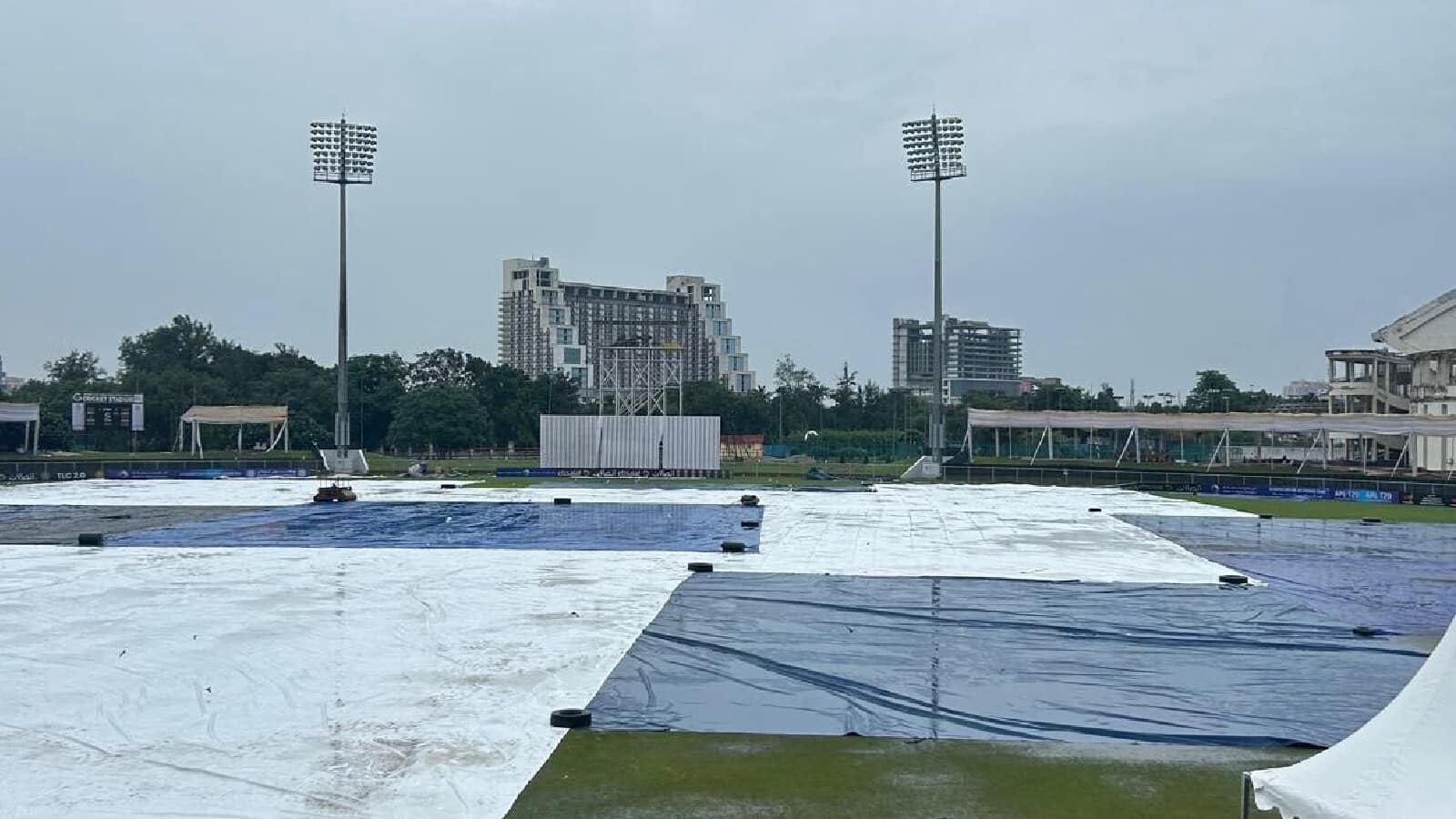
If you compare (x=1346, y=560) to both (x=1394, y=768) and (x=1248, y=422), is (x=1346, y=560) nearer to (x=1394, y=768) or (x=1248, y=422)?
(x=1394, y=768)

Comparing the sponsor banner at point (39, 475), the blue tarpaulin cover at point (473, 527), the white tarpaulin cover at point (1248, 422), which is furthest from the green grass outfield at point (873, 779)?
the white tarpaulin cover at point (1248, 422)

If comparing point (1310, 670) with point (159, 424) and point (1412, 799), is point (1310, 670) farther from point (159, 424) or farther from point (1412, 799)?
point (159, 424)

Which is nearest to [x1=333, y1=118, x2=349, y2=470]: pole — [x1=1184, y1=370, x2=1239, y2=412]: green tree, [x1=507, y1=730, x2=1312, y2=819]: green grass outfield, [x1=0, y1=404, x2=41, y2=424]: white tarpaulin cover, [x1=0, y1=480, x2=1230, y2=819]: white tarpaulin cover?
[x1=0, y1=404, x2=41, y2=424]: white tarpaulin cover

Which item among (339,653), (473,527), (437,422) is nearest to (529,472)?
(437,422)

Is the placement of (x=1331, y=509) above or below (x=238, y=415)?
below

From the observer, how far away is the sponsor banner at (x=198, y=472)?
5822cm

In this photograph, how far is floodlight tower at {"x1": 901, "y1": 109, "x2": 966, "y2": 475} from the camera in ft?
198

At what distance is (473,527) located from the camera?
3338 centimetres

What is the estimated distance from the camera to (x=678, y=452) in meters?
61.4

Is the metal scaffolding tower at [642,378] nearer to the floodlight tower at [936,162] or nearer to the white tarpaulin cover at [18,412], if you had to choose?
the floodlight tower at [936,162]

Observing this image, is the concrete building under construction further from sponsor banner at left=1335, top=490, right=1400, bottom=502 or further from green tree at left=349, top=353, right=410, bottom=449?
green tree at left=349, top=353, right=410, bottom=449

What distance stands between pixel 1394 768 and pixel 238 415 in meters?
74.4

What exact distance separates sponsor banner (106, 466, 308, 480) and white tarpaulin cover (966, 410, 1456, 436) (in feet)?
119

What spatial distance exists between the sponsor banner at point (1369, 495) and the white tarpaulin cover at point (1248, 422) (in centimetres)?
1014
